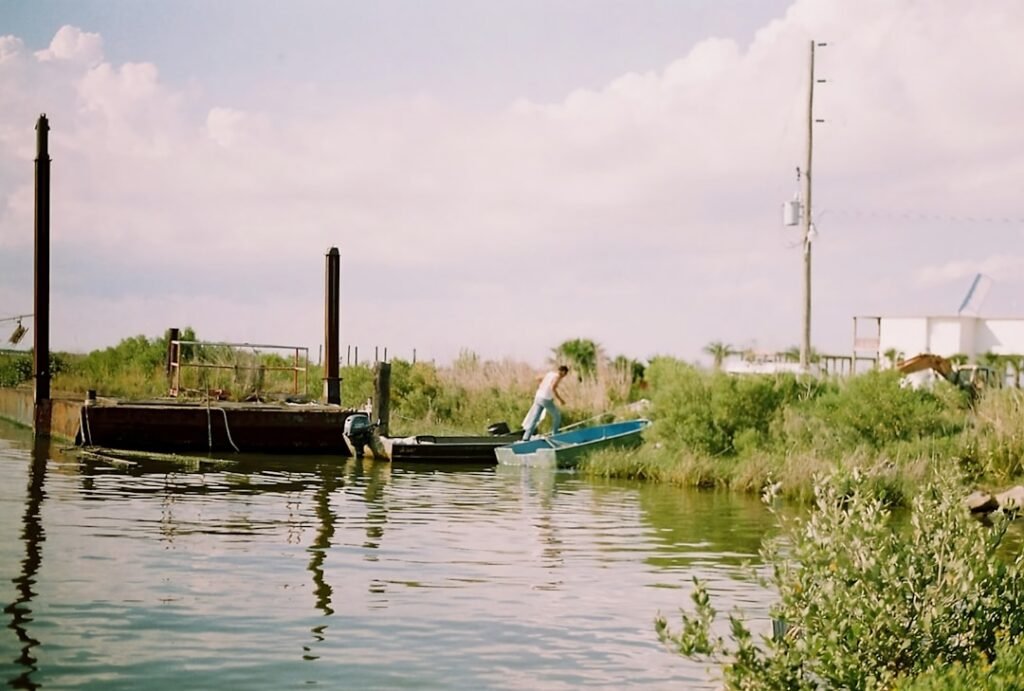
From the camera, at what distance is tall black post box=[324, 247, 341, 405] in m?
31.3

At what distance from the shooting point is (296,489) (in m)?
21.1

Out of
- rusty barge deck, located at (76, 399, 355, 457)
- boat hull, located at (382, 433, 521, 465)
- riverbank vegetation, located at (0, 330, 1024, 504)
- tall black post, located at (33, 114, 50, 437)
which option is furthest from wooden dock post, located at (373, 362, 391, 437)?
tall black post, located at (33, 114, 50, 437)

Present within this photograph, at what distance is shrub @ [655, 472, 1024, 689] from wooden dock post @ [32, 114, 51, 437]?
90.7 feet

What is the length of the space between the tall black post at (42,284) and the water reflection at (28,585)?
1099cm

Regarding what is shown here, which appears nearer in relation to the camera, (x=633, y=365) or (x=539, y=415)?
(x=539, y=415)

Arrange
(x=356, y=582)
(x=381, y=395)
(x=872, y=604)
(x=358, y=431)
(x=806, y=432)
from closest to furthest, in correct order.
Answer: (x=872, y=604), (x=356, y=582), (x=806, y=432), (x=358, y=431), (x=381, y=395)

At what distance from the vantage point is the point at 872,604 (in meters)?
6.56

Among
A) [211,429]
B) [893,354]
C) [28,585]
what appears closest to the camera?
[28,585]

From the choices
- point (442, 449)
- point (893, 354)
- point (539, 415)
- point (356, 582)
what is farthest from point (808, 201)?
point (356, 582)

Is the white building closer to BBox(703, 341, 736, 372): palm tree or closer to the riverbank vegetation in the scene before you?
BBox(703, 341, 736, 372): palm tree

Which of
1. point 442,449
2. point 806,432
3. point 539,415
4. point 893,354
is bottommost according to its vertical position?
point 442,449

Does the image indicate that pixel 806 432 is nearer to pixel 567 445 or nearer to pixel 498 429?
pixel 567 445

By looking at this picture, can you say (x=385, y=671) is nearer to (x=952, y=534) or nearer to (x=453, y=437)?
(x=952, y=534)

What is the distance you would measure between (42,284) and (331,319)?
7236mm
